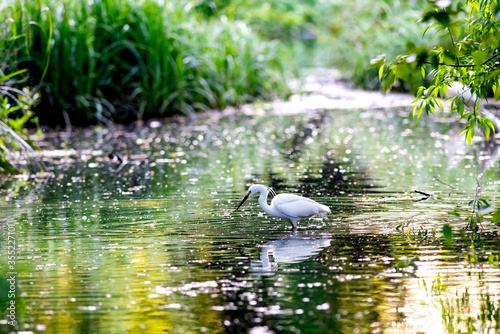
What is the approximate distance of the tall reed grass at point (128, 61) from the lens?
1560 cm

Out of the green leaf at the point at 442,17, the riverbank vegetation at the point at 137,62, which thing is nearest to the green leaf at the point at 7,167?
the riverbank vegetation at the point at 137,62

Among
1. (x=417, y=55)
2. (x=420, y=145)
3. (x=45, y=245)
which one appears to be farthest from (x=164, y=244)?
(x=420, y=145)

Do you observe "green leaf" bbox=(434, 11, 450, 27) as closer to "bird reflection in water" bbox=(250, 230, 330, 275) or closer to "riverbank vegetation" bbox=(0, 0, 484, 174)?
"bird reflection in water" bbox=(250, 230, 330, 275)

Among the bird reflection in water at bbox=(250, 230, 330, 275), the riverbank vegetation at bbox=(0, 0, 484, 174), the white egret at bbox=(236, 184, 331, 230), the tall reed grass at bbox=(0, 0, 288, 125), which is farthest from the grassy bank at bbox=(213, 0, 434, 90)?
the bird reflection in water at bbox=(250, 230, 330, 275)

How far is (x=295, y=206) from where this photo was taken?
657 cm

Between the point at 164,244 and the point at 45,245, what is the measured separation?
Answer: 93 cm

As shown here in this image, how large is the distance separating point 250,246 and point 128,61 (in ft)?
38.8

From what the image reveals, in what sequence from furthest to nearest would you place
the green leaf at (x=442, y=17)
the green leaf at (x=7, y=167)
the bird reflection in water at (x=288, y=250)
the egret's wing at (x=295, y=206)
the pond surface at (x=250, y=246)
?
the green leaf at (x=7, y=167), the egret's wing at (x=295, y=206), the bird reflection in water at (x=288, y=250), the pond surface at (x=250, y=246), the green leaf at (x=442, y=17)

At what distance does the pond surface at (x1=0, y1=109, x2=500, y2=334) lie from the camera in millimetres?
4324

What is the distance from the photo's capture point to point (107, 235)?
21.6 ft

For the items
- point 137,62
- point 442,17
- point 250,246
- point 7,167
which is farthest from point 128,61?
point 442,17

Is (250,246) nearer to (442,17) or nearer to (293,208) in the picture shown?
(293,208)

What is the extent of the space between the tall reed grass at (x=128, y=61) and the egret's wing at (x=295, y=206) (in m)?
8.14

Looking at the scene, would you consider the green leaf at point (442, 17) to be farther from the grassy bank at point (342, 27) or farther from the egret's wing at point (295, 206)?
the grassy bank at point (342, 27)
